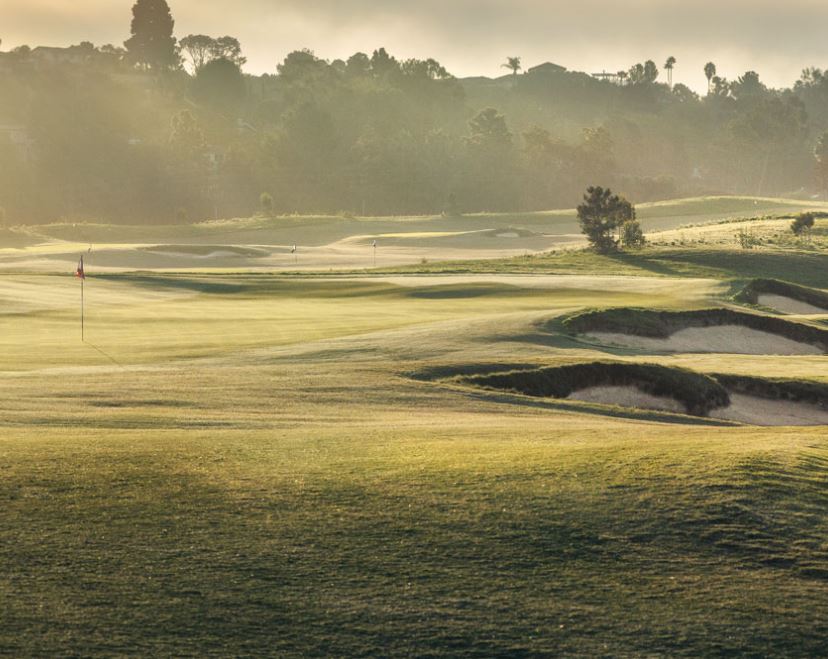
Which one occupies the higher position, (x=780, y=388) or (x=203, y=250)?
(x=203, y=250)

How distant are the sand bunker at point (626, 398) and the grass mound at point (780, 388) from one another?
3086mm

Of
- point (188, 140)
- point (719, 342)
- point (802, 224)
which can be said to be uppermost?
point (188, 140)

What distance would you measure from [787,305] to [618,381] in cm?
3271

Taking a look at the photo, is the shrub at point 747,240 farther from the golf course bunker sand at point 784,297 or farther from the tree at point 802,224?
the golf course bunker sand at point 784,297

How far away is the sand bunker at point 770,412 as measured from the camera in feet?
Answer: 121

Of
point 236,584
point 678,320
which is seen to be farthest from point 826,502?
point 678,320

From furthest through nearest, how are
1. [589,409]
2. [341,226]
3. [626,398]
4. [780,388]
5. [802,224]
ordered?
[341,226] → [802,224] → [780,388] → [626,398] → [589,409]

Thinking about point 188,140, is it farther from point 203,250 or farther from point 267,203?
point 203,250

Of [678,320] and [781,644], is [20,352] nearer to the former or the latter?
[678,320]

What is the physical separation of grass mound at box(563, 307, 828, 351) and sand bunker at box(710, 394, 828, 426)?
11.7 metres

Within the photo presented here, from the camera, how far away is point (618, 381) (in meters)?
38.2

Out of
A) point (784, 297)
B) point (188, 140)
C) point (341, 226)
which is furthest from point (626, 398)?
point (188, 140)

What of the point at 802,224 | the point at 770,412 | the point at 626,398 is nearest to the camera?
the point at 626,398

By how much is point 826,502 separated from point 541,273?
225 ft
